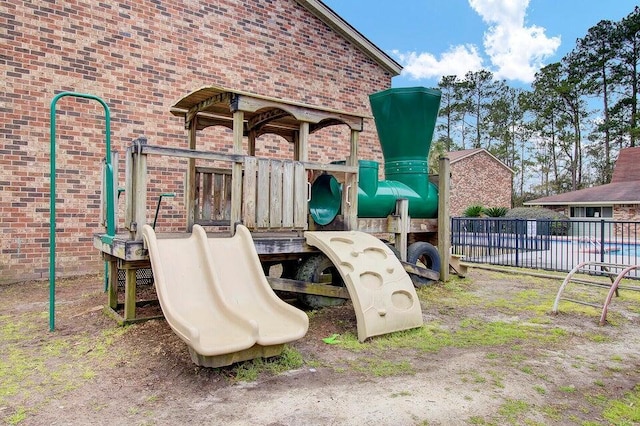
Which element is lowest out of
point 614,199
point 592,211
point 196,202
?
point 196,202

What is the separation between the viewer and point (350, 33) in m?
9.78

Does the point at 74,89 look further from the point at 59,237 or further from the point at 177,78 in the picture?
the point at 59,237

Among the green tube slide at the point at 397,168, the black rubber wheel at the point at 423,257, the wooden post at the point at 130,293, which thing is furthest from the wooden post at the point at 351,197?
the wooden post at the point at 130,293

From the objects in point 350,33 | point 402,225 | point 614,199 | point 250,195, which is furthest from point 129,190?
point 614,199

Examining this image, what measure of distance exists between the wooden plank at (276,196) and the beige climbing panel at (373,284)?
41 centimetres

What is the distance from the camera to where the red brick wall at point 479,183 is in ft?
99.5

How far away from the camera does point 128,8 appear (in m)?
7.57

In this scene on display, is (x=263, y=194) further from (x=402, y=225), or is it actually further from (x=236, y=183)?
(x=402, y=225)

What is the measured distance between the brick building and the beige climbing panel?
25.7 meters

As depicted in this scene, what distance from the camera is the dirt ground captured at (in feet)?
8.79

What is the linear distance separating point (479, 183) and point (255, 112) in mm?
28600

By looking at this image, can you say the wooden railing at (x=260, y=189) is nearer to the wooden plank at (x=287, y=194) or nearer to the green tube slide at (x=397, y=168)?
the wooden plank at (x=287, y=194)

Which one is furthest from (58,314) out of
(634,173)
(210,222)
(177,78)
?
(634,173)

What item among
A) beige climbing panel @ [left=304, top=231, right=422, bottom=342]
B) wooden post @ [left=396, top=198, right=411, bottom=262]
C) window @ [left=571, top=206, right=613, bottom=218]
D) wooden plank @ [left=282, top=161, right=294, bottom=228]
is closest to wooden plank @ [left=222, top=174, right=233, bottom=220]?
wooden plank @ [left=282, top=161, right=294, bottom=228]
